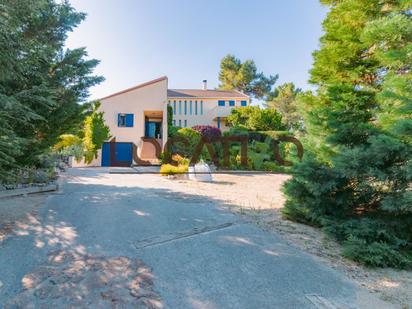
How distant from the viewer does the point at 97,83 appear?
8.64 meters

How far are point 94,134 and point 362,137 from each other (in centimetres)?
1852

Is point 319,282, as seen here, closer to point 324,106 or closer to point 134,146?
point 324,106

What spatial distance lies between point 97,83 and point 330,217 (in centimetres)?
814

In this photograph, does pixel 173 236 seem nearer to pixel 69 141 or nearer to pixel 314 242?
pixel 314 242

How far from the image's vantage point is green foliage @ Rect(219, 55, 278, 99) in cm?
4206

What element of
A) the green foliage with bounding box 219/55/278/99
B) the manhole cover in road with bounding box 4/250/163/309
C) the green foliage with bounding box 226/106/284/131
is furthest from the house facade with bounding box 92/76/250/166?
the green foliage with bounding box 219/55/278/99

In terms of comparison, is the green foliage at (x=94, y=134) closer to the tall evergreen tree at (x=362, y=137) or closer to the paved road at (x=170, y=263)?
the paved road at (x=170, y=263)

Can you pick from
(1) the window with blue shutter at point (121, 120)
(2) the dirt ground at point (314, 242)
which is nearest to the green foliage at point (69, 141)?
(1) the window with blue shutter at point (121, 120)

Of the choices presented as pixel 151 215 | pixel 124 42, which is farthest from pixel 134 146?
pixel 151 215

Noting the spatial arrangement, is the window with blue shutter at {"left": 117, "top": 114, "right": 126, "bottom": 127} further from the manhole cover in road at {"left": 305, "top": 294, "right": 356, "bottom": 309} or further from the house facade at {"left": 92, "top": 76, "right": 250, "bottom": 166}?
the manhole cover in road at {"left": 305, "top": 294, "right": 356, "bottom": 309}

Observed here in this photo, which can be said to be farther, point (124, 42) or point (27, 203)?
point (124, 42)

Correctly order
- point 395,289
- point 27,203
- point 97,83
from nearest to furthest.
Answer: point 395,289 < point 27,203 < point 97,83

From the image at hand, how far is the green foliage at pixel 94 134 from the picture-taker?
19141 mm

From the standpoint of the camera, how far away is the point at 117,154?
20656 mm
